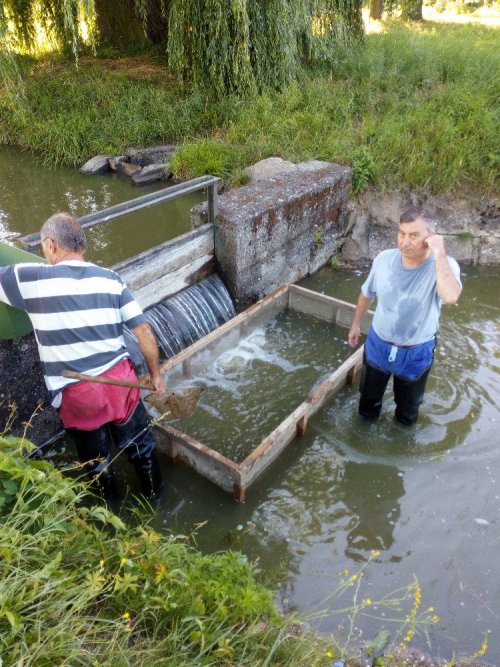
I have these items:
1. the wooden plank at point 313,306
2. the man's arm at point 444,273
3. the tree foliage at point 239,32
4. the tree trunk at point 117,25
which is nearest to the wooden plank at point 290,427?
the wooden plank at point 313,306

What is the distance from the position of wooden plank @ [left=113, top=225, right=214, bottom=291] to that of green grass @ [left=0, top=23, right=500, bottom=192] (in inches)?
99.3

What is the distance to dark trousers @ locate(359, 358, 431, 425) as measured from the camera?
4.53m

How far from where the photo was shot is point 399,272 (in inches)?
159

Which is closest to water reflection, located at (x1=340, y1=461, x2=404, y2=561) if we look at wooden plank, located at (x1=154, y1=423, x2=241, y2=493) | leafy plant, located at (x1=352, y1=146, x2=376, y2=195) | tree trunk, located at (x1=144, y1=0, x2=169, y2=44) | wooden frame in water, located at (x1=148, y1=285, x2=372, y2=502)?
wooden frame in water, located at (x1=148, y1=285, x2=372, y2=502)

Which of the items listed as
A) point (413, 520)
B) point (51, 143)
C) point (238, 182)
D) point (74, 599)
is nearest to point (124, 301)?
point (74, 599)

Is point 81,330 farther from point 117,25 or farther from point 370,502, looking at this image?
point 117,25

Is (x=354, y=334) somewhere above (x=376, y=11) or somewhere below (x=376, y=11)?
below

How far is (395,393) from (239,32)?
7.23 m

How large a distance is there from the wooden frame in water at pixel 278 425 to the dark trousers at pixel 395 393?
41 centimetres

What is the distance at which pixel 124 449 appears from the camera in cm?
393

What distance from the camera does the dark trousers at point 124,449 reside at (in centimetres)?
374

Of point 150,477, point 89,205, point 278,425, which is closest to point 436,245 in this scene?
point 278,425

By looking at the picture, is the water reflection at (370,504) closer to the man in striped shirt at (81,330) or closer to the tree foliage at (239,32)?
the man in striped shirt at (81,330)

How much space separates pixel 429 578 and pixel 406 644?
0.56m
